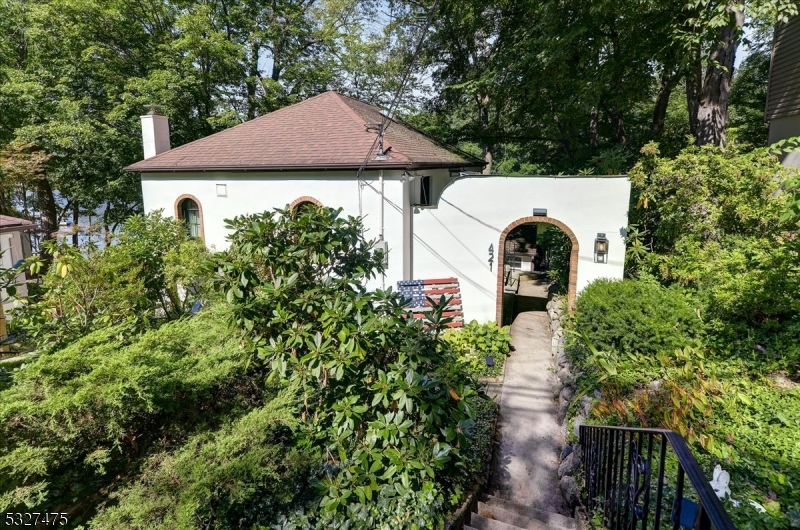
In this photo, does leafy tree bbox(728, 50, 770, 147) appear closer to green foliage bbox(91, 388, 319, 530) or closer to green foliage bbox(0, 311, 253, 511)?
green foliage bbox(91, 388, 319, 530)

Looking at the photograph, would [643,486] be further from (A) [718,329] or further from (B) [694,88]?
(B) [694,88]

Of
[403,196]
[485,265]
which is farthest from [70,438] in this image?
[485,265]

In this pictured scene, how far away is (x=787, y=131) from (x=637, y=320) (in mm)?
9152

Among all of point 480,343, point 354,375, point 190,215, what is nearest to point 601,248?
point 480,343

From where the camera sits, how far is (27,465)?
310 cm

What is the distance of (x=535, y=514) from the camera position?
5344 millimetres

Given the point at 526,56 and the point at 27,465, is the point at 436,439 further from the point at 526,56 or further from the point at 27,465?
the point at 526,56

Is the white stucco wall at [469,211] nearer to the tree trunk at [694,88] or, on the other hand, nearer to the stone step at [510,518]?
the tree trunk at [694,88]

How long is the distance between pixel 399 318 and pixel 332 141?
Answer: 351 inches

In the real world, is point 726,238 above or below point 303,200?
below

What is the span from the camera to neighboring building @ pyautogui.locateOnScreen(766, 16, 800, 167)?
11.4 metres

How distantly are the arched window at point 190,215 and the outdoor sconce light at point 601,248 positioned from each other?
11.4 m

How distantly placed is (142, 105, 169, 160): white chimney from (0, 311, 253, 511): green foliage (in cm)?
1235

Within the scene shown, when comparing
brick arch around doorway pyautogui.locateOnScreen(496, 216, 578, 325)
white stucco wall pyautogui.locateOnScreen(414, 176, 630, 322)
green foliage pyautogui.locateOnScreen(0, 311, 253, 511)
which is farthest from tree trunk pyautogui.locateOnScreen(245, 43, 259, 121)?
green foliage pyautogui.locateOnScreen(0, 311, 253, 511)
